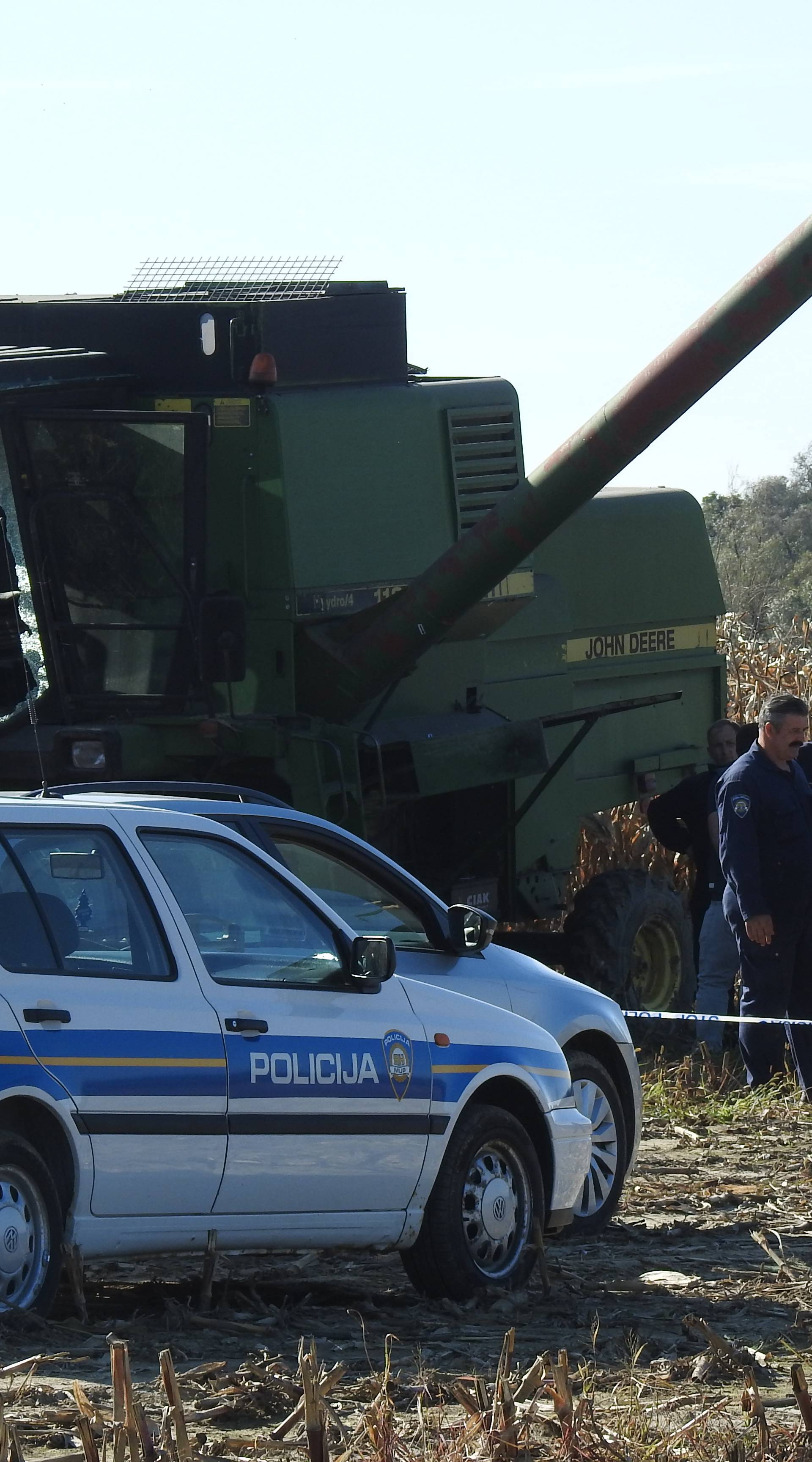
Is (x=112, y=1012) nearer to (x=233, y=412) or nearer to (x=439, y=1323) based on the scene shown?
(x=439, y=1323)

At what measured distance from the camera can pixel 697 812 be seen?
44.1 feet

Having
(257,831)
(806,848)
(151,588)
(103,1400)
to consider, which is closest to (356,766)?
(151,588)

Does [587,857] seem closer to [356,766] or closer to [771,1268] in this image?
[356,766]

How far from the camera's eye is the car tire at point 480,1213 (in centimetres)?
693

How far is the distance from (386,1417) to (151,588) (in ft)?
22.3

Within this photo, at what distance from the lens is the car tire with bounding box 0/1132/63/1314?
5.77 meters

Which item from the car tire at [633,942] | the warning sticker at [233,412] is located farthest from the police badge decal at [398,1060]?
the car tire at [633,942]

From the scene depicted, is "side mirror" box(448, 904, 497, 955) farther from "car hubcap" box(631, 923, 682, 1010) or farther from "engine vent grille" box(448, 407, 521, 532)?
"car hubcap" box(631, 923, 682, 1010)

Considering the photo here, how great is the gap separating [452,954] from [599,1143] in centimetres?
121

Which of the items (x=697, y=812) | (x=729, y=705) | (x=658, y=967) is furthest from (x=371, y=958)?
(x=729, y=705)

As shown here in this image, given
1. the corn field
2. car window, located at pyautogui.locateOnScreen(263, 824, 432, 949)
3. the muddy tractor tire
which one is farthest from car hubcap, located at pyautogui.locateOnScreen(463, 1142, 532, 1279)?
the corn field

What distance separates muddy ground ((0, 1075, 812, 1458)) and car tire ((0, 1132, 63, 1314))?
0.31ft

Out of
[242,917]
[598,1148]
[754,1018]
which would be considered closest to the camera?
[242,917]

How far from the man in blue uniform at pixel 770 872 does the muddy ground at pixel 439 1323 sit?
1.81 metres
